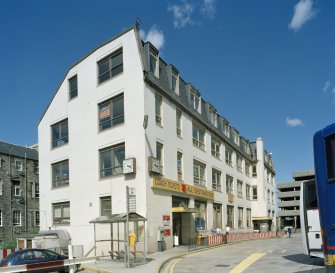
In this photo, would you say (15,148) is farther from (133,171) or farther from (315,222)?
(315,222)

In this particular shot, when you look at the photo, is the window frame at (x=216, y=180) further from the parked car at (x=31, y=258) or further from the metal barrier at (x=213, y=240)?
the parked car at (x=31, y=258)

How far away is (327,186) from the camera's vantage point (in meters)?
8.23

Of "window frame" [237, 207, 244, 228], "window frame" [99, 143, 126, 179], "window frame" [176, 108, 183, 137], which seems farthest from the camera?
"window frame" [237, 207, 244, 228]

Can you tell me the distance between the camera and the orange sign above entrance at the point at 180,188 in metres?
25.5

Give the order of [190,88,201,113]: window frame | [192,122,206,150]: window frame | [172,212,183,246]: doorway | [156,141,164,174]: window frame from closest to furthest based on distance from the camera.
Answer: [156,141,164,174]: window frame
[172,212,183,246]: doorway
[192,122,206,150]: window frame
[190,88,201,113]: window frame

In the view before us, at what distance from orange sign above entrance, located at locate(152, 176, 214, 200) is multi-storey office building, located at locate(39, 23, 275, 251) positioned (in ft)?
0.25

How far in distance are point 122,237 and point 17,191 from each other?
1065 inches

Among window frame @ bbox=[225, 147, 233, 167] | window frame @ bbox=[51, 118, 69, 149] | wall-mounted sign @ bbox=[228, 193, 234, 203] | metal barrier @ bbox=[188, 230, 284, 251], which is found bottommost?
metal barrier @ bbox=[188, 230, 284, 251]

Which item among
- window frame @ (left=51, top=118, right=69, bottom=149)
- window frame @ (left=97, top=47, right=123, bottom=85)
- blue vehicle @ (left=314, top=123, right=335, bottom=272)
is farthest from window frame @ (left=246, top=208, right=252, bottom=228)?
blue vehicle @ (left=314, top=123, right=335, bottom=272)

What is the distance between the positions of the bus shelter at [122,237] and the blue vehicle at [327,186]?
34.6 ft

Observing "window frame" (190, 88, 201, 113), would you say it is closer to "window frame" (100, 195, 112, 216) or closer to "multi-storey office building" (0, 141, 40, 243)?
"window frame" (100, 195, 112, 216)

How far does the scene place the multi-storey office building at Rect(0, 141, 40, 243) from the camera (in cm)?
4494

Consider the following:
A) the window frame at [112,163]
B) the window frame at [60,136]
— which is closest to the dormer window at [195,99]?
the window frame at [112,163]

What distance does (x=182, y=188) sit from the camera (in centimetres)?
2877
